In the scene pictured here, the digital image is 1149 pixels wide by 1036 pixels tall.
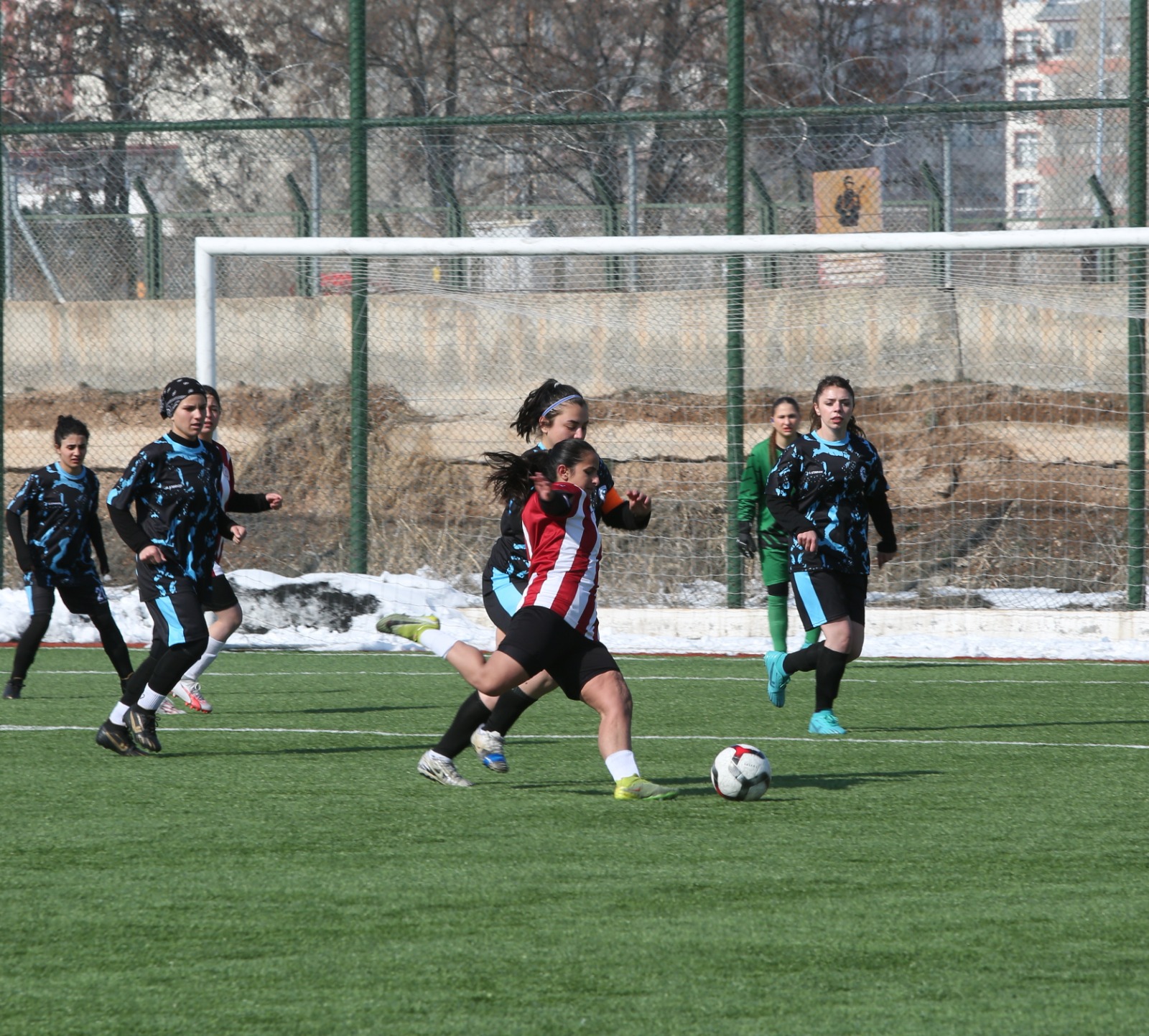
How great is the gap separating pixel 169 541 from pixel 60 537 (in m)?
2.50

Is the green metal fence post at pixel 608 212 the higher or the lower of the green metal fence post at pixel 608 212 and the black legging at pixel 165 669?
the higher

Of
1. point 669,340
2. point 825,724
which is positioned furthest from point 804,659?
point 669,340

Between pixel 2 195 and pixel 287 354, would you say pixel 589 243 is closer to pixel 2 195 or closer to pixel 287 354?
Result: pixel 287 354

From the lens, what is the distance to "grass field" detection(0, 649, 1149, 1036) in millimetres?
3463

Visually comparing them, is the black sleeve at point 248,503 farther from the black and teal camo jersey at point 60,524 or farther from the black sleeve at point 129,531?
the black and teal camo jersey at point 60,524

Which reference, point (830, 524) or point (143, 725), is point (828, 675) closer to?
point (830, 524)

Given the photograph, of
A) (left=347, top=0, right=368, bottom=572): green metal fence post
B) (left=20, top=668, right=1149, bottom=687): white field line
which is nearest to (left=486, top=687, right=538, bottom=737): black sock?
(left=20, top=668, right=1149, bottom=687): white field line

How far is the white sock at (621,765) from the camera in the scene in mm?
5871

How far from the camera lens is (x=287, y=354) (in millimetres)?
14266

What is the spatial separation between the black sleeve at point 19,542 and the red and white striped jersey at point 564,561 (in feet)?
15.3

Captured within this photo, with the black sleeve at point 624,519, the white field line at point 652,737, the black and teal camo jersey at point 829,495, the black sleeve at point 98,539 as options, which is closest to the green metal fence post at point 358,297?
the black sleeve at point 98,539

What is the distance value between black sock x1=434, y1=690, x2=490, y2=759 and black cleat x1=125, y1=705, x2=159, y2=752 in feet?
5.02

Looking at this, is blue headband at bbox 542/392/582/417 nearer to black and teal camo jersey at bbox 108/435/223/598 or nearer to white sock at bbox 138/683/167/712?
black and teal camo jersey at bbox 108/435/223/598

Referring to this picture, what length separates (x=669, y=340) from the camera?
13.1 meters
